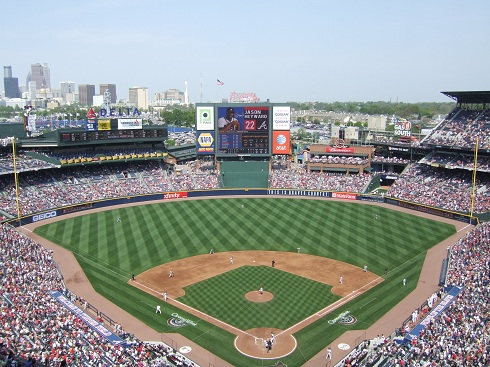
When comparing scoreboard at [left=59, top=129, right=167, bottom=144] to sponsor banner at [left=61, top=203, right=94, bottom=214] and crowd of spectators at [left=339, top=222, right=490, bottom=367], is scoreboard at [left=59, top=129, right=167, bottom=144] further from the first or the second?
crowd of spectators at [left=339, top=222, right=490, bottom=367]

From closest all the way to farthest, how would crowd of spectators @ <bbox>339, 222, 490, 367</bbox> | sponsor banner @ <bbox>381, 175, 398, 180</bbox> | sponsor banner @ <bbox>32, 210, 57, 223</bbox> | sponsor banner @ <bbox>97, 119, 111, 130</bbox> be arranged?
crowd of spectators @ <bbox>339, 222, 490, 367</bbox> → sponsor banner @ <bbox>32, 210, 57, 223</bbox> → sponsor banner @ <bbox>97, 119, 111, 130</bbox> → sponsor banner @ <bbox>381, 175, 398, 180</bbox>

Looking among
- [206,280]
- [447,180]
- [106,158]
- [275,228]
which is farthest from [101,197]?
[447,180]

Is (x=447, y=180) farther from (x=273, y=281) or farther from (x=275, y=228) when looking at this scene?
(x=273, y=281)

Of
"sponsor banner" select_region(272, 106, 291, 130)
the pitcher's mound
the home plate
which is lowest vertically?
the home plate

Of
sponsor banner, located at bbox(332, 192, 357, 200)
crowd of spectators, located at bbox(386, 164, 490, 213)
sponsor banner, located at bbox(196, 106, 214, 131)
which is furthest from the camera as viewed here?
sponsor banner, located at bbox(196, 106, 214, 131)

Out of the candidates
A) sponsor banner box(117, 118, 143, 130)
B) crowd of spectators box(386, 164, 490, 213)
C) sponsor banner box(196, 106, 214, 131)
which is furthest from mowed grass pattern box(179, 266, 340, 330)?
sponsor banner box(117, 118, 143, 130)

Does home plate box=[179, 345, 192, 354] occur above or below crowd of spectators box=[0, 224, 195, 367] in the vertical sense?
below

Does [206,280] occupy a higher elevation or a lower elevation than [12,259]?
lower
